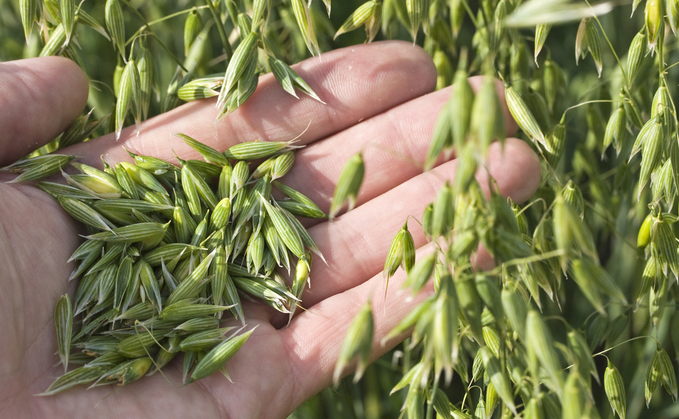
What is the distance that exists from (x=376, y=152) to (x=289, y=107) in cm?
39

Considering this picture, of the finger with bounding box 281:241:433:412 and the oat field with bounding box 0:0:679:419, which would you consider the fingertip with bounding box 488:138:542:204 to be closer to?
the oat field with bounding box 0:0:679:419

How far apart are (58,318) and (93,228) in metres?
0.36

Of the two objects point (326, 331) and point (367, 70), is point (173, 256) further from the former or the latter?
point (367, 70)

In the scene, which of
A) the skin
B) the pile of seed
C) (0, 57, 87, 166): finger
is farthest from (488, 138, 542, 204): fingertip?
(0, 57, 87, 166): finger

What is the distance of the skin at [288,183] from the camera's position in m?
1.64

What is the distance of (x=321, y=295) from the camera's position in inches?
78.8

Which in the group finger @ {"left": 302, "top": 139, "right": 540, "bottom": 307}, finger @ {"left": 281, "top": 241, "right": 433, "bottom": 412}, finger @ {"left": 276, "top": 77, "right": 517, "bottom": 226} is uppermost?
finger @ {"left": 276, "top": 77, "right": 517, "bottom": 226}

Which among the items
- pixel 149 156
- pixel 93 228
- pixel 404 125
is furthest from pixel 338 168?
pixel 93 228

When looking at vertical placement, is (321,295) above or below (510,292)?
below

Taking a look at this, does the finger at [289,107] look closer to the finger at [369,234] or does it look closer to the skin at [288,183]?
the skin at [288,183]

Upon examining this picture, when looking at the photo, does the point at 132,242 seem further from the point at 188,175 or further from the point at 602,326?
the point at 602,326

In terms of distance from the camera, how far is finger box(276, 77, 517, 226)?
2113mm

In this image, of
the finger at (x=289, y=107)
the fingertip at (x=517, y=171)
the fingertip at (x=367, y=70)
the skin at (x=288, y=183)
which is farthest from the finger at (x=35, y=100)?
the fingertip at (x=517, y=171)

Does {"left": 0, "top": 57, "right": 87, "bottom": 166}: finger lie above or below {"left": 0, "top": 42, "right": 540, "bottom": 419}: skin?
above
